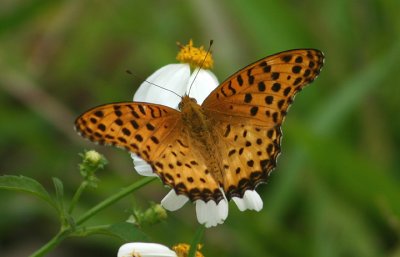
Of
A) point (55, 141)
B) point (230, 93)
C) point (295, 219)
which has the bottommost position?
point (295, 219)

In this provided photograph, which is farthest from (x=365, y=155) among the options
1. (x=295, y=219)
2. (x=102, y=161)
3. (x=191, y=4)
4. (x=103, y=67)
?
(x=102, y=161)

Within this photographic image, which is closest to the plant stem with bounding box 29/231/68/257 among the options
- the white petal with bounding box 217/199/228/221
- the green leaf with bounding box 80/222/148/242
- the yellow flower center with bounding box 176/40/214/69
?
the green leaf with bounding box 80/222/148/242

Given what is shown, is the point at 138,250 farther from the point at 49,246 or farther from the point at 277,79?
the point at 277,79

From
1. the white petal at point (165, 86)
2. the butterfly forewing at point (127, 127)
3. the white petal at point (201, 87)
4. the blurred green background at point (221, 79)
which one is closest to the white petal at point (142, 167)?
the butterfly forewing at point (127, 127)

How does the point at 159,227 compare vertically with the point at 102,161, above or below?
below

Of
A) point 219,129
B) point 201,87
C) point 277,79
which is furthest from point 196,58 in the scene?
point 277,79

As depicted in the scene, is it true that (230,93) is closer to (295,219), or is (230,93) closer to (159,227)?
(159,227)

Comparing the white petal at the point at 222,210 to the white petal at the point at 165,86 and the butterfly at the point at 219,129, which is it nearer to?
the butterfly at the point at 219,129
